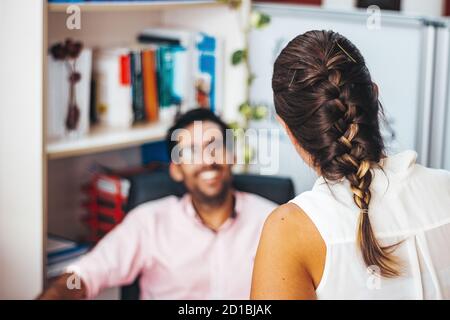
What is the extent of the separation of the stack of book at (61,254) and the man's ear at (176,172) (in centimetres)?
29

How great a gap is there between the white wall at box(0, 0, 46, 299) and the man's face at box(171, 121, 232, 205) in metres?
0.32

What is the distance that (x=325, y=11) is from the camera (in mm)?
1717

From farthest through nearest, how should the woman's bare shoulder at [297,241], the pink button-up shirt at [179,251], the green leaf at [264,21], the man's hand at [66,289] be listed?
1. the green leaf at [264,21]
2. the pink button-up shirt at [179,251]
3. the man's hand at [66,289]
4. the woman's bare shoulder at [297,241]

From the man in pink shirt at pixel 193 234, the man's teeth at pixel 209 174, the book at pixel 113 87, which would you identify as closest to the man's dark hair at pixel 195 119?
the man in pink shirt at pixel 193 234

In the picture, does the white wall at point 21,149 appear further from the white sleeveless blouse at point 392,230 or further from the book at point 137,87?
the white sleeveless blouse at point 392,230

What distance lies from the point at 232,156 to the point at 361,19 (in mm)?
445

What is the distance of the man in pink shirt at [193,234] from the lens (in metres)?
1.76

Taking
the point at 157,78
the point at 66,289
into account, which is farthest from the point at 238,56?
the point at 66,289

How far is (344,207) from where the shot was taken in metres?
1.09

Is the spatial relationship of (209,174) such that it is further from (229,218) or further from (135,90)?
(135,90)

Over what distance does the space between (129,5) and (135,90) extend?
261mm

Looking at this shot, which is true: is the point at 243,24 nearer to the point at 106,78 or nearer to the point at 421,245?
the point at 106,78

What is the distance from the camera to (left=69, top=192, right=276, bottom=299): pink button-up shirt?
5.74 ft

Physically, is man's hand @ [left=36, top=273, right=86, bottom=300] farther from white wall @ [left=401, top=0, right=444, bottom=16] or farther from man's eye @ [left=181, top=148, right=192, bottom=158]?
white wall @ [left=401, top=0, right=444, bottom=16]
